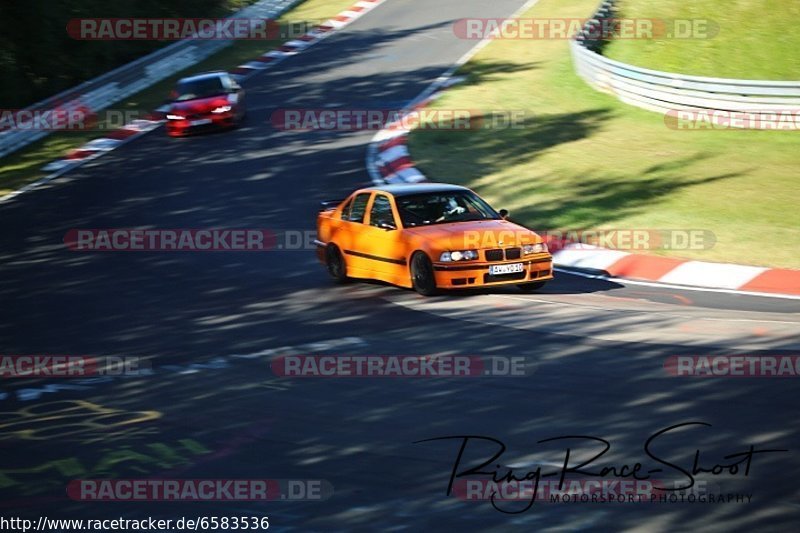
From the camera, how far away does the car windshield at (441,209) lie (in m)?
14.8

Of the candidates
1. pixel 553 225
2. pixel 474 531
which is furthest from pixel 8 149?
pixel 474 531

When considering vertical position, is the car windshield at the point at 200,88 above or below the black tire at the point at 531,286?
above

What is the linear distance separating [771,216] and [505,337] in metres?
7.20

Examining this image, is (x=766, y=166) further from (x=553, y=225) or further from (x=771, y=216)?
(x=553, y=225)

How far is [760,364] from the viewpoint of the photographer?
33.7 feet

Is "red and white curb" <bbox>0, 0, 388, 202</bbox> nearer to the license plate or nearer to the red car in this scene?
the red car

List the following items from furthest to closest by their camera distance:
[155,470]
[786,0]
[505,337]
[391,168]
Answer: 1. [786,0]
2. [391,168]
3. [505,337]
4. [155,470]
